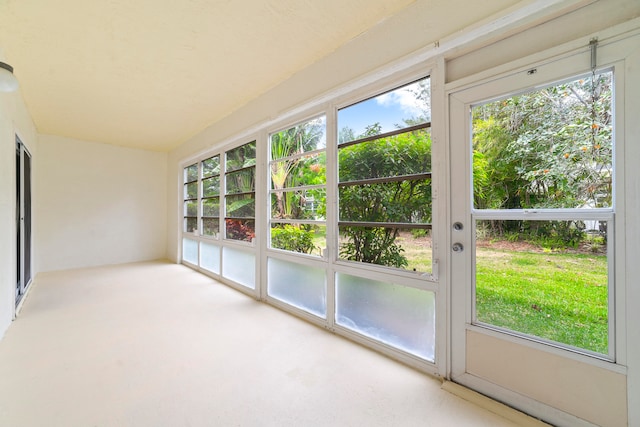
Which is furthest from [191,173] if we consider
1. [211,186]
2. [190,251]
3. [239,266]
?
[239,266]

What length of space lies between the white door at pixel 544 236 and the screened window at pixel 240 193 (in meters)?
2.79

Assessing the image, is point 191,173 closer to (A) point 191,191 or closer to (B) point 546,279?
(A) point 191,191

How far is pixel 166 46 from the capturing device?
2441mm

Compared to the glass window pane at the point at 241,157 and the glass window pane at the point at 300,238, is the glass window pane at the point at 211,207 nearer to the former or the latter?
the glass window pane at the point at 241,157

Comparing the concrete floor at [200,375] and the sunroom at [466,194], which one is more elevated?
the sunroom at [466,194]

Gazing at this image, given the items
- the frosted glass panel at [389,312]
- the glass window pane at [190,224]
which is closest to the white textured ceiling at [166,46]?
the frosted glass panel at [389,312]

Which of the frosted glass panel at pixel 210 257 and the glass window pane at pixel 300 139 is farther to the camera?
the frosted glass panel at pixel 210 257

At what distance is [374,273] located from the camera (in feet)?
7.41

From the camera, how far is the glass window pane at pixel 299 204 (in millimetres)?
2799

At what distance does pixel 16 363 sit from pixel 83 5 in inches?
109

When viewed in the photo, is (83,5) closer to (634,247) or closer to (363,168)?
(363,168)

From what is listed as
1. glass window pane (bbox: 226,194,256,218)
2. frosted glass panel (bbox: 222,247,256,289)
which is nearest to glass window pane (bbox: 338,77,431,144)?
glass window pane (bbox: 226,194,256,218)

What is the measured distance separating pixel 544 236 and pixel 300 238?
2.20m

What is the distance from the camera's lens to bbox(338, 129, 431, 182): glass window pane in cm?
198
